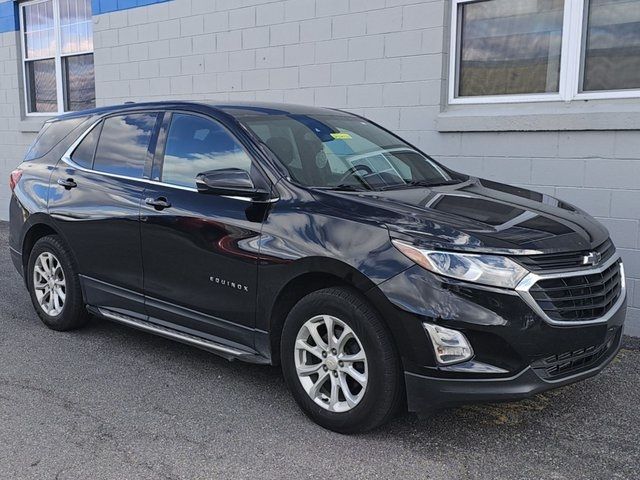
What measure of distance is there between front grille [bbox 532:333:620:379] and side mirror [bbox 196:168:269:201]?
5.73ft

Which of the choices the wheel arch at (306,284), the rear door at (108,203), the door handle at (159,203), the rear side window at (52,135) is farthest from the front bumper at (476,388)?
the rear side window at (52,135)

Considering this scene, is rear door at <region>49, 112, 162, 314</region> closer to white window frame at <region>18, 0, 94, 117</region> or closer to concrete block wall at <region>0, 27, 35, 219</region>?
white window frame at <region>18, 0, 94, 117</region>

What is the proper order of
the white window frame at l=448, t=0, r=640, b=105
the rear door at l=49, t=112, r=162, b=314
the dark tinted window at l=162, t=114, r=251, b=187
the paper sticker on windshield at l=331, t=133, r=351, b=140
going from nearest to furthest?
the dark tinted window at l=162, t=114, r=251, b=187, the paper sticker on windshield at l=331, t=133, r=351, b=140, the rear door at l=49, t=112, r=162, b=314, the white window frame at l=448, t=0, r=640, b=105

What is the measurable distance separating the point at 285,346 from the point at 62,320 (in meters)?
2.46

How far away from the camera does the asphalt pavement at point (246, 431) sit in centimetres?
319

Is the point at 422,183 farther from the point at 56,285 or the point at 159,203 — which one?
the point at 56,285

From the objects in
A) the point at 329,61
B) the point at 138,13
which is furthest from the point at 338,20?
the point at 138,13

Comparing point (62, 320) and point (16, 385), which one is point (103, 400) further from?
point (62, 320)

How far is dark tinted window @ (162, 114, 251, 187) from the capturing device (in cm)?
405

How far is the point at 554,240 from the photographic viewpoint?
130 inches

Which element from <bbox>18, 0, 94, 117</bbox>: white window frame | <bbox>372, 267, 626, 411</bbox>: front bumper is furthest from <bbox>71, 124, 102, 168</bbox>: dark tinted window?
<bbox>18, 0, 94, 117</bbox>: white window frame

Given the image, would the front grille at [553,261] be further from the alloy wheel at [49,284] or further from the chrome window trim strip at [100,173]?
the alloy wheel at [49,284]

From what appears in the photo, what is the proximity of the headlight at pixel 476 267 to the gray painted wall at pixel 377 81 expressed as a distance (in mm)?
2918

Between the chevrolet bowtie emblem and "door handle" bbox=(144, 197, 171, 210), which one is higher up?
"door handle" bbox=(144, 197, 171, 210)
